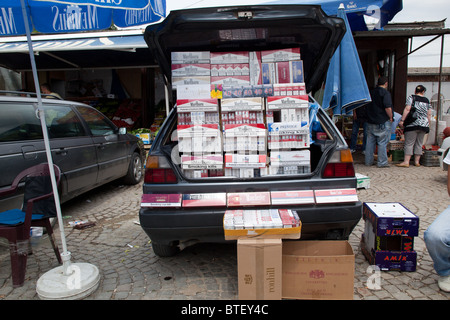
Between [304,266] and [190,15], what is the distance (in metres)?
2.25

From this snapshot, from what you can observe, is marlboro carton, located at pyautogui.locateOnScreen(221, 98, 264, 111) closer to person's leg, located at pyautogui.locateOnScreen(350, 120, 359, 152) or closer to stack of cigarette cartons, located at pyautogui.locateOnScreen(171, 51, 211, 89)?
stack of cigarette cartons, located at pyautogui.locateOnScreen(171, 51, 211, 89)

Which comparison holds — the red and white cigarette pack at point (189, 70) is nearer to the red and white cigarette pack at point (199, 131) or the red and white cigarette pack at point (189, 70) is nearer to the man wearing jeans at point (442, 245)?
the red and white cigarette pack at point (199, 131)

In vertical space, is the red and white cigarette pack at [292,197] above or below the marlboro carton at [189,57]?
below

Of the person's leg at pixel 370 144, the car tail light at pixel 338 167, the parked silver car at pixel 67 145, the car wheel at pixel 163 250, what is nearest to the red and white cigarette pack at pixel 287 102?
the car tail light at pixel 338 167

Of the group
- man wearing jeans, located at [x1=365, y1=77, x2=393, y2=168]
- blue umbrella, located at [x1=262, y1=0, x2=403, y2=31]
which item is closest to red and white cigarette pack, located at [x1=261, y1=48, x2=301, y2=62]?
blue umbrella, located at [x1=262, y1=0, x2=403, y2=31]

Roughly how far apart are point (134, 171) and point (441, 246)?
5512 millimetres

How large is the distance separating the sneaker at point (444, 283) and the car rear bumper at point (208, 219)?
867mm

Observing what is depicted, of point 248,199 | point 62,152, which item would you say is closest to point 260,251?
point 248,199

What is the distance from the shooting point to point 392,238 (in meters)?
3.08

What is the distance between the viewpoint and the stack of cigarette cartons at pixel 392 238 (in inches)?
112

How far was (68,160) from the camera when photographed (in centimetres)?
451

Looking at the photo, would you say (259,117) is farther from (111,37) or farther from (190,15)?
(111,37)
